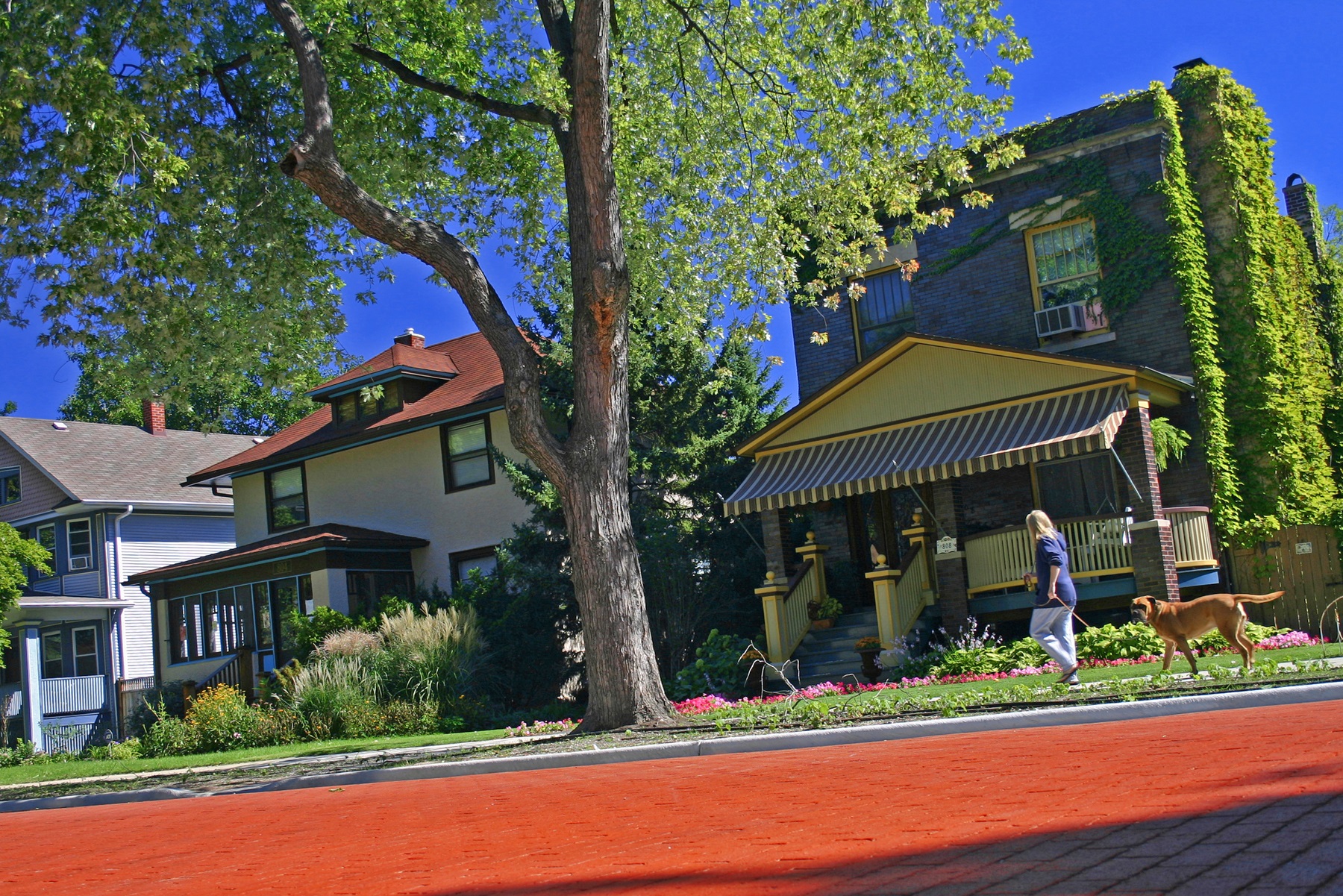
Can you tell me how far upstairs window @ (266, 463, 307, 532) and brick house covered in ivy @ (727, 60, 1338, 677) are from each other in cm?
1433

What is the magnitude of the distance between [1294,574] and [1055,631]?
26.3ft

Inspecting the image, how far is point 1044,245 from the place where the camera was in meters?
19.4

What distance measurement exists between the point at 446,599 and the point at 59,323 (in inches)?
386

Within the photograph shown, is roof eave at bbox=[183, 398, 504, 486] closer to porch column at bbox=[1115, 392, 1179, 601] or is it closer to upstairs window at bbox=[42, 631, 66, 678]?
upstairs window at bbox=[42, 631, 66, 678]

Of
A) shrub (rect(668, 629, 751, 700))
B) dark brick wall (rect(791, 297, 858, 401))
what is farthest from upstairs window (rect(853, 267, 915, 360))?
shrub (rect(668, 629, 751, 700))

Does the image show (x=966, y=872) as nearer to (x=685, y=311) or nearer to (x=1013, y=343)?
(x=685, y=311)

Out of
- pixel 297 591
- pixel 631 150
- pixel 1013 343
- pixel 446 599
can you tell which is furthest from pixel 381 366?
pixel 1013 343

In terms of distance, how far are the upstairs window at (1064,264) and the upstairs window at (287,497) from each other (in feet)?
60.6

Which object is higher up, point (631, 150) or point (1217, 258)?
point (631, 150)

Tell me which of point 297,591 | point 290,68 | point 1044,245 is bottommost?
point 297,591

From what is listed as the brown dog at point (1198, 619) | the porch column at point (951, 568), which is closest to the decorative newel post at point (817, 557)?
the porch column at point (951, 568)

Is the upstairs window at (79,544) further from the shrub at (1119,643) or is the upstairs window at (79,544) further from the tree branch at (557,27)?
the shrub at (1119,643)

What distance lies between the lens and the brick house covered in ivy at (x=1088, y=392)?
16.5 metres

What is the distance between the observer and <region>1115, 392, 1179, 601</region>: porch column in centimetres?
1574
